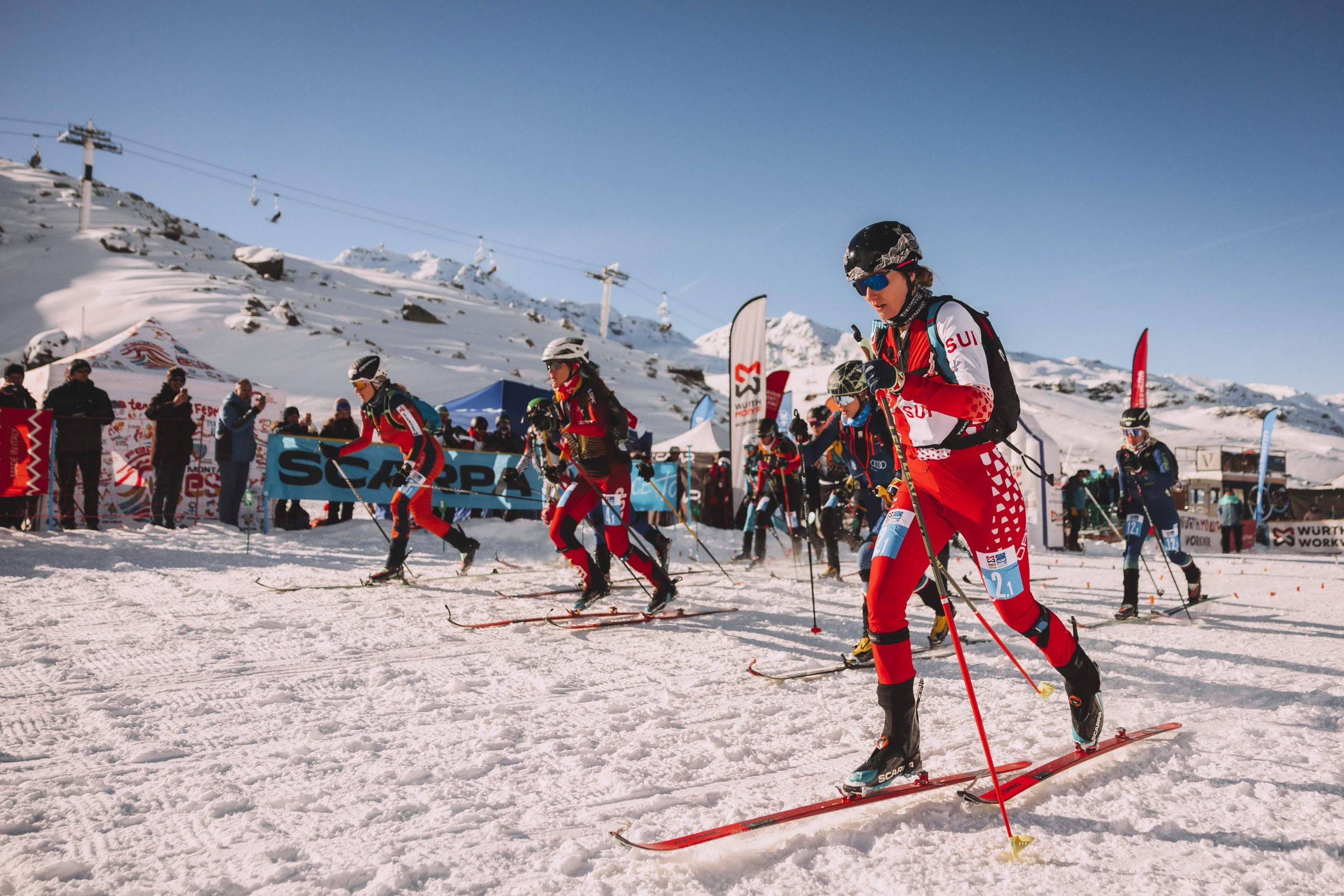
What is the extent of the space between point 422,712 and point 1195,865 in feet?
10.4

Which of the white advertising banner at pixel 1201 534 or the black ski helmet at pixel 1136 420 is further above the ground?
the black ski helmet at pixel 1136 420

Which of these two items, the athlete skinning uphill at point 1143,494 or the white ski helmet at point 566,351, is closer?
the white ski helmet at point 566,351

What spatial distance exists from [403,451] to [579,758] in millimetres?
5299

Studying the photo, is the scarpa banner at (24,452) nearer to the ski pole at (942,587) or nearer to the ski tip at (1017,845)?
the ski pole at (942,587)

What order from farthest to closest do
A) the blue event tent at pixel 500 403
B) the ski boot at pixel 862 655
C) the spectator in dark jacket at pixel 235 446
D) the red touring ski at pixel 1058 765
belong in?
the blue event tent at pixel 500 403 < the spectator in dark jacket at pixel 235 446 < the ski boot at pixel 862 655 < the red touring ski at pixel 1058 765

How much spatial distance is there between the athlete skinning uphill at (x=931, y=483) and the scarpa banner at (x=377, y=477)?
745cm

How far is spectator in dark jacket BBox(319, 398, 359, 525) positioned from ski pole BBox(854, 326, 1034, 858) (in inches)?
395

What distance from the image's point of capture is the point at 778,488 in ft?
33.9

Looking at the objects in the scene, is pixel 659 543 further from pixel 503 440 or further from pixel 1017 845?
pixel 503 440

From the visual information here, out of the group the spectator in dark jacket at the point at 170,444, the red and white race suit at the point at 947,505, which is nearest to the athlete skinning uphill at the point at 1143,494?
the red and white race suit at the point at 947,505

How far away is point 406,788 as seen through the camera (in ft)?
9.14

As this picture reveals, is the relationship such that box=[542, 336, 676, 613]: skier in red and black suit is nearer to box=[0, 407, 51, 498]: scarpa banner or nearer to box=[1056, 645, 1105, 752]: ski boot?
box=[1056, 645, 1105, 752]: ski boot

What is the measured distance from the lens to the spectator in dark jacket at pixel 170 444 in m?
9.92

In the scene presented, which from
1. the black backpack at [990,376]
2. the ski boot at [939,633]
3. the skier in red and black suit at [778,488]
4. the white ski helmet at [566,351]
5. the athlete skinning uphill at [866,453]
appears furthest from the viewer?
the skier in red and black suit at [778,488]
